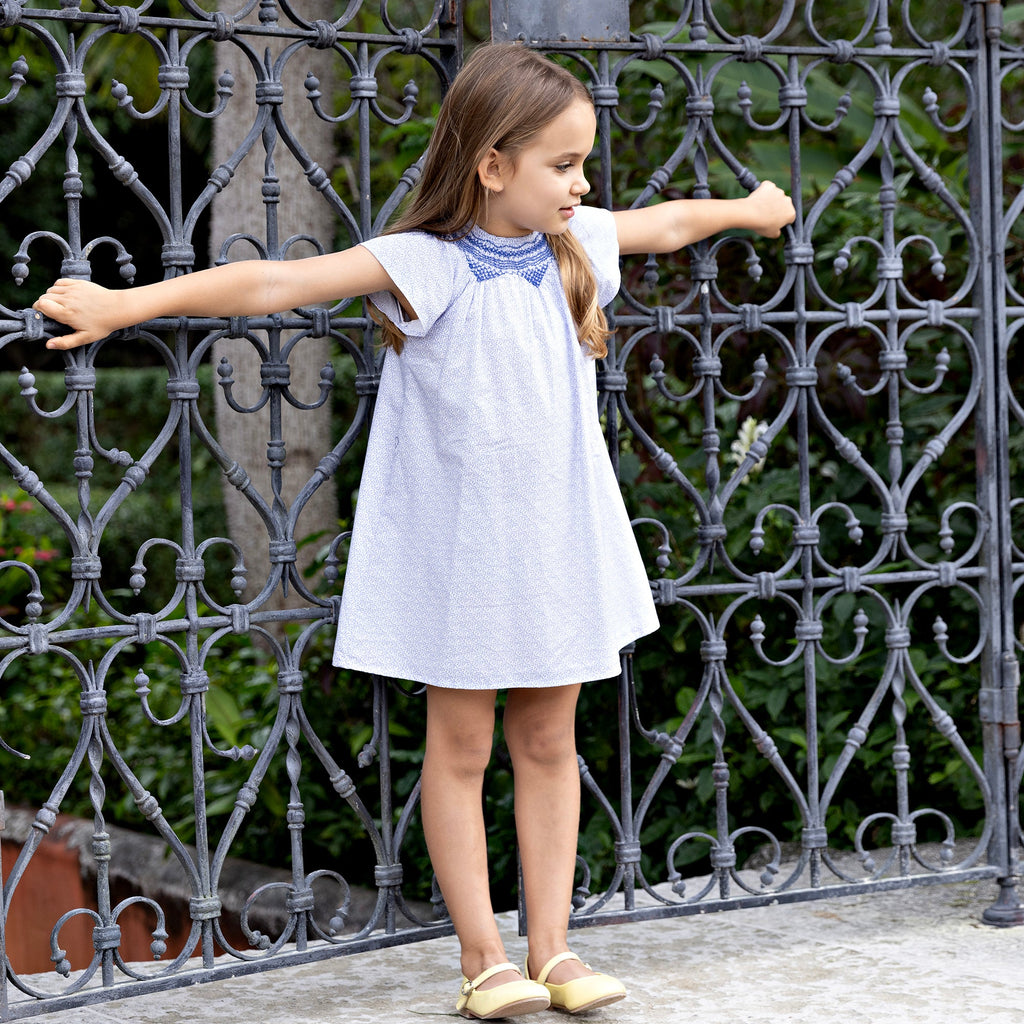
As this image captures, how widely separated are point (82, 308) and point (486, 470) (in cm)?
76

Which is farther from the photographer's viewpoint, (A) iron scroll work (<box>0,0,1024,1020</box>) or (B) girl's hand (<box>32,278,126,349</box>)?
(A) iron scroll work (<box>0,0,1024,1020</box>)

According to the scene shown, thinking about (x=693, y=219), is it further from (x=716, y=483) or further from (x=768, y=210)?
(x=716, y=483)

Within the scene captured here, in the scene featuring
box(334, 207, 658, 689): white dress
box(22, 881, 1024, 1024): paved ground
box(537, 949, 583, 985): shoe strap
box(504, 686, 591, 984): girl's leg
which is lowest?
box(22, 881, 1024, 1024): paved ground

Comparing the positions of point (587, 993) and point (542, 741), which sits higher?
point (542, 741)

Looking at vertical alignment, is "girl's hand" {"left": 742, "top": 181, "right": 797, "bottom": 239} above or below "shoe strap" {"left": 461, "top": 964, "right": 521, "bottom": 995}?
above

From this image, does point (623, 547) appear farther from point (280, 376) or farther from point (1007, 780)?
point (1007, 780)

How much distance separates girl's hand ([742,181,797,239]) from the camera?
2.87m

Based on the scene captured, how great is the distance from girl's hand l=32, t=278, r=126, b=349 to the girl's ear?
2.21ft

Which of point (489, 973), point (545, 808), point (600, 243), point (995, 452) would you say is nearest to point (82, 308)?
point (600, 243)

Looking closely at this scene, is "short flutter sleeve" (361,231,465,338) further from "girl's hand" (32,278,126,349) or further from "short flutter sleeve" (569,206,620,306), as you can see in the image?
"girl's hand" (32,278,126,349)

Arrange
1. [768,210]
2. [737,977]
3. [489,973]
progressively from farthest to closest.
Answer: [768,210]
[737,977]
[489,973]

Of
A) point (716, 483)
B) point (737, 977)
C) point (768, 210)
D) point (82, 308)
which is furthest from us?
point (716, 483)

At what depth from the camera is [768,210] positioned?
2.89 m

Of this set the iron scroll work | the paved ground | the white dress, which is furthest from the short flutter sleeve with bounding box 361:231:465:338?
the paved ground
